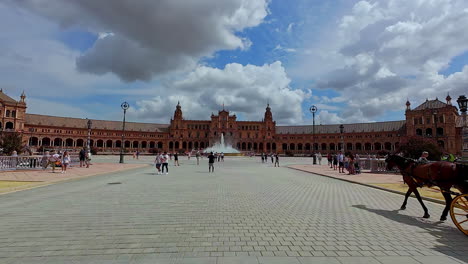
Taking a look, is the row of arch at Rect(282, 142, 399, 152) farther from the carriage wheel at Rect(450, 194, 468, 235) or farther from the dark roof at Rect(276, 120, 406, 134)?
the carriage wheel at Rect(450, 194, 468, 235)

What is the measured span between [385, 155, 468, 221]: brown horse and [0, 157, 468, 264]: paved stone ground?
2.54 feet

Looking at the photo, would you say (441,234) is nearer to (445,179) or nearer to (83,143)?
(445,179)

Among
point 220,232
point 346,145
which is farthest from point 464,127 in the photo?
point 346,145

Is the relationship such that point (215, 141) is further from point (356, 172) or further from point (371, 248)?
point (371, 248)

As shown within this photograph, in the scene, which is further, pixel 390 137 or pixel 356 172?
pixel 390 137

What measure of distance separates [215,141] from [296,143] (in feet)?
121

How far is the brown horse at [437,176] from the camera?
584cm

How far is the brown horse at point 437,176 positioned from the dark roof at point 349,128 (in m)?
98.9

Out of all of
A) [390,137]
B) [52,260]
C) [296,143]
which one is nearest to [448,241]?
[52,260]

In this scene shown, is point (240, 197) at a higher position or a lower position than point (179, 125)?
lower

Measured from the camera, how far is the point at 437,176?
6.25 m

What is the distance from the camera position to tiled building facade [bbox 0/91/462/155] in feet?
237

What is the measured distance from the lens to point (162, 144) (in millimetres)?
112625

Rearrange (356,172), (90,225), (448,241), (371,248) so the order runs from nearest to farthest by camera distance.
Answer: (371,248) < (448,241) < (90,225) < (356,172)
